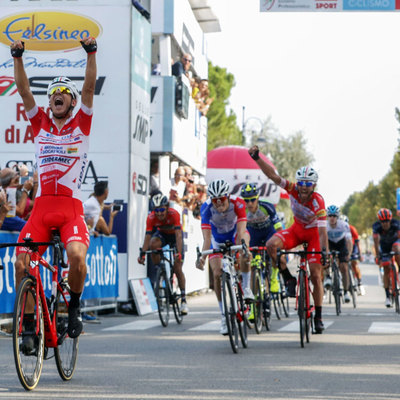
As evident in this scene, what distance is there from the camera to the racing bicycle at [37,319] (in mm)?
7395

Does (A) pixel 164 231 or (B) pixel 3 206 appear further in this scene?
(A) pixel 164 231

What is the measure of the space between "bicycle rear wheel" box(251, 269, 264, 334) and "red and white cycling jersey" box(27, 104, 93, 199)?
19.2ft

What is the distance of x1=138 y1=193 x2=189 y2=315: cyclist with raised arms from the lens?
52.5 feet

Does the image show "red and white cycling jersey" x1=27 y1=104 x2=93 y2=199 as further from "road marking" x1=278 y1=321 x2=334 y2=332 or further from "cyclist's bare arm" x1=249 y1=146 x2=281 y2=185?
"road marking" x1=278 y1=321 x2=334 y2=332

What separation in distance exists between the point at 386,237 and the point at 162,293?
5808 millimetres

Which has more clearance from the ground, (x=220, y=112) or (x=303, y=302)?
(x=220, y=112)

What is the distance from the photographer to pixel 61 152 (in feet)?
26.9

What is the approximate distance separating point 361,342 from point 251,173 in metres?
30.9

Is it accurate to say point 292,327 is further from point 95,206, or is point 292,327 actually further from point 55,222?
point 55,222

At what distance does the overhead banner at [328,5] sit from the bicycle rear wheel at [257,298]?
8.97 meters

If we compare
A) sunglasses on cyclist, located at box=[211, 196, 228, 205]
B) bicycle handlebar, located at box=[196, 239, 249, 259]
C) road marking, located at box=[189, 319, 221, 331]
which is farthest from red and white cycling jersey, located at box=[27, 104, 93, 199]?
road marking, located at box=[189, 319, 221, 331]

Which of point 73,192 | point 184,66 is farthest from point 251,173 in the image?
point 73,192

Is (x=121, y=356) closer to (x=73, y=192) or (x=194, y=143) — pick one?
(x=73, y=192)

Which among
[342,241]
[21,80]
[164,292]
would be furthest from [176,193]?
[21,80]
